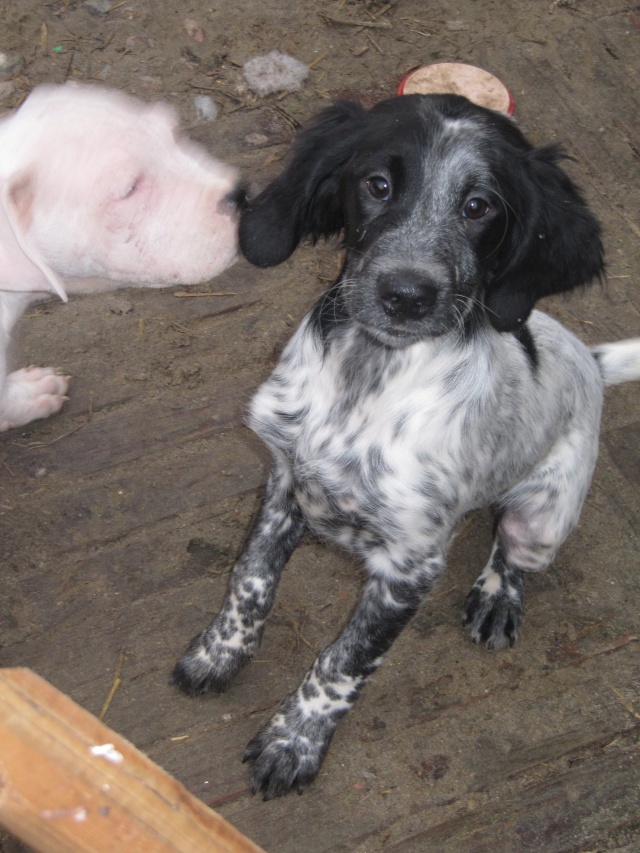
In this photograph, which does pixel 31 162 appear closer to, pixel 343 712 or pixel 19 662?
pixel 19 662

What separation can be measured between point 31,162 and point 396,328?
4.09 ft

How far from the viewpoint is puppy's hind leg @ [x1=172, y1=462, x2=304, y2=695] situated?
3.07 meters

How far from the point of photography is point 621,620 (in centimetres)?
347

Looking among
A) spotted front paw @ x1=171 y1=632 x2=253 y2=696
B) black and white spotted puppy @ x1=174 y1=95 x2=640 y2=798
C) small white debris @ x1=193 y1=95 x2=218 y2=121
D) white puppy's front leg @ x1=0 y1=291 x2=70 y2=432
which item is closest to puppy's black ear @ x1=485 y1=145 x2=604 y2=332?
black and white spotted puppy @ x1=174 y1=95 x2=640 y2=798

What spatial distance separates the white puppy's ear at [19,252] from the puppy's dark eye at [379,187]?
3.44 ft

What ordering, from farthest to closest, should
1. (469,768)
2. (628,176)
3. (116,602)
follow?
(628,176), (116,602), (469,768)

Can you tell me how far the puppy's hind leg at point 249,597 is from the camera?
3.07 metres

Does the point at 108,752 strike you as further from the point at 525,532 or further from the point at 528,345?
the point at 525,532

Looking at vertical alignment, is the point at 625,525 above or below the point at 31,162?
below

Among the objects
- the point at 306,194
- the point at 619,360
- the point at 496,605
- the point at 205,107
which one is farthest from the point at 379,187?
the point at 205,107

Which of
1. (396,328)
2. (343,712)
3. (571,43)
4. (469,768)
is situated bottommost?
(469,768)

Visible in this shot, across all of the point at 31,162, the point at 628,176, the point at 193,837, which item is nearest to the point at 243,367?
the point at 31,162

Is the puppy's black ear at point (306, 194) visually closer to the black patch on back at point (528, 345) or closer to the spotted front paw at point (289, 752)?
the black patch on back at point (528, 345)

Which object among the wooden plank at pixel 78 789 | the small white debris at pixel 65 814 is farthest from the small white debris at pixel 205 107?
the small white debris at pixel 65 814
